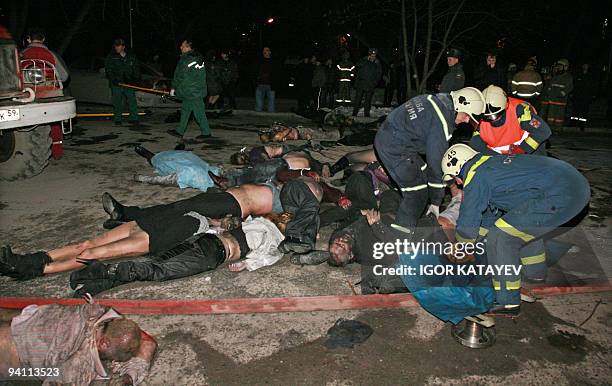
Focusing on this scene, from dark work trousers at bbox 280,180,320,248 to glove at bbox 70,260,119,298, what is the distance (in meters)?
1.59

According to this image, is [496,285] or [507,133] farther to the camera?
[507,133]

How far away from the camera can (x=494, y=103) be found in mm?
4012

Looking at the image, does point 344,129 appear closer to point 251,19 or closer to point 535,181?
point 535,181

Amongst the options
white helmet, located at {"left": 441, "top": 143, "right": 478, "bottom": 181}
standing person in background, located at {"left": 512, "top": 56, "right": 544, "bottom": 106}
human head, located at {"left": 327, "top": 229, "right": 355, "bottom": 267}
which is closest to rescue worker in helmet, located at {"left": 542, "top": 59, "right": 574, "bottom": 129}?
Result: standing person in background, located at {"left": 512, "top": 56, "right": 544, "bottom": 106}

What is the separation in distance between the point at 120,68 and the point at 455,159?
8.23 m

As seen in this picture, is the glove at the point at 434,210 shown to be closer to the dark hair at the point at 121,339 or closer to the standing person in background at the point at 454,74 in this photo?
the dark hair at the point at 121,339

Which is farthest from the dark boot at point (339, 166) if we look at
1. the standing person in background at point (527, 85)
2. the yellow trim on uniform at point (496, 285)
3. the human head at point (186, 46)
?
the standing person in background at point (527, 85)

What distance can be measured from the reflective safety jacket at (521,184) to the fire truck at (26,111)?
177 inches

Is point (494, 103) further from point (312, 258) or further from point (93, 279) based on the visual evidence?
point (93, 279)

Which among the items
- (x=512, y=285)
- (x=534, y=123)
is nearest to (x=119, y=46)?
(x=534, y=123)

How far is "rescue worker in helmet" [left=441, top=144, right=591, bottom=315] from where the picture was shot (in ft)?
10.6

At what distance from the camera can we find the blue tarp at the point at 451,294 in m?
3.22

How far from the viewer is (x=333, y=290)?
3.69 m

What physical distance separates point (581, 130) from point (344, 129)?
6.77 metres
